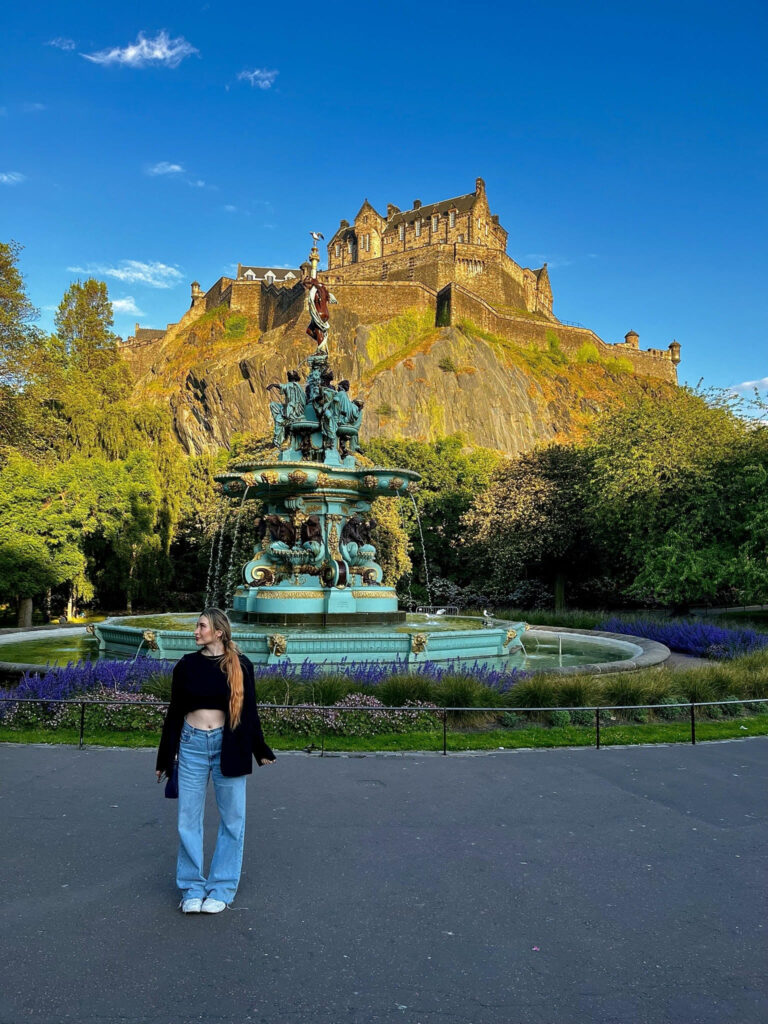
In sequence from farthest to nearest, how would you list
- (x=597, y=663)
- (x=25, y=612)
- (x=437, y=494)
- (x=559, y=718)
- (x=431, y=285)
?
(x=431, y=285) → (x=437, y=494) → (x=25, y=612) → (x=597, y=663) → (x=559, y=718)

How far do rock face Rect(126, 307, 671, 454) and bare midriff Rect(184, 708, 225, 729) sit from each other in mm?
72633

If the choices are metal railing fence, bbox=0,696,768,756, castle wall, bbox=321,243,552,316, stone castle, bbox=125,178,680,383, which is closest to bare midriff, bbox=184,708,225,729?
metal railing fence, bbox=0,696,768,756

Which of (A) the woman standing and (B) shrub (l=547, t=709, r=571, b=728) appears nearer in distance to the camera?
(A) the woman standing

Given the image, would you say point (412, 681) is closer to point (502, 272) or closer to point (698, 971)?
point (698, 971)

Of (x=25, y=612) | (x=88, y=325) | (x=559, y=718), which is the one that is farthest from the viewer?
(x=88, y=325)

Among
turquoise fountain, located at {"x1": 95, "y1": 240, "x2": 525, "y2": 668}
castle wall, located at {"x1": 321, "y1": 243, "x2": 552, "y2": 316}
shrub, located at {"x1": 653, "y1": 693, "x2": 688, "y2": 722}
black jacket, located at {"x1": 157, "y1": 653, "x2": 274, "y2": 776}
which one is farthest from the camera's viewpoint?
castle wall, located at {"x1": 321, "y1": 243, "x2": 552, "y2": 316}

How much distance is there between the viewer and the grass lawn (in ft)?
27.3

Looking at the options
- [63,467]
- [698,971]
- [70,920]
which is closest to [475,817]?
[698,971]

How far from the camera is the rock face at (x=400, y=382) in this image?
261 ft

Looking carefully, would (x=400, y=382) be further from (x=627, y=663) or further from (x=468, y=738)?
(x=468, y=738)

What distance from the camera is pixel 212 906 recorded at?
4.13m

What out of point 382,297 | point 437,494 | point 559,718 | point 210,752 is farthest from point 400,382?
point 210,752

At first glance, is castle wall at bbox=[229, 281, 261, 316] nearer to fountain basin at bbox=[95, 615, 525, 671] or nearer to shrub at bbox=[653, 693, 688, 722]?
fountain basin at bbox=[95, 615, 525, 671]

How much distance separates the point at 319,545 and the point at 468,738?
7984 millimetres
